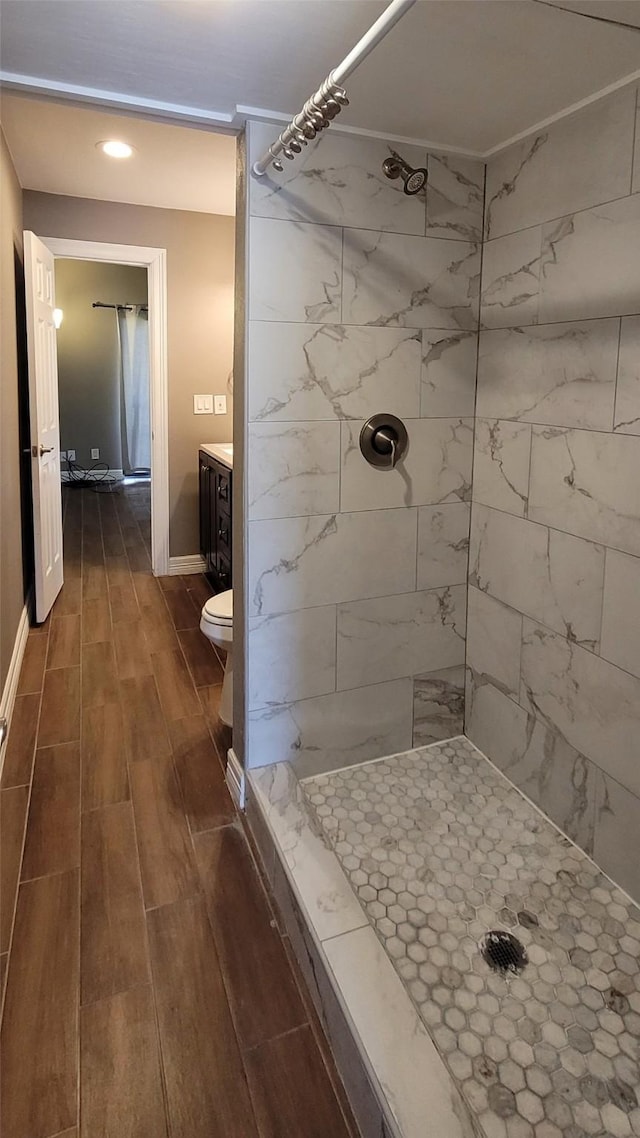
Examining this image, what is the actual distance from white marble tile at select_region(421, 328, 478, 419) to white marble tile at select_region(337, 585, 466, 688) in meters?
0.64

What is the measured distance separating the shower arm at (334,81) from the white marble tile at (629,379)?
2.86ft

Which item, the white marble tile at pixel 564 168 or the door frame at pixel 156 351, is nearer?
the white marble tile at pixel 564 168

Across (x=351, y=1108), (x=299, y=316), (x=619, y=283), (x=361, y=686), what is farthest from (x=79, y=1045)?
(x=619, y=283)

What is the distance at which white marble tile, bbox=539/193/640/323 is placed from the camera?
169cm

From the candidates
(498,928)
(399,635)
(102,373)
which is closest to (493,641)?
(399,635)

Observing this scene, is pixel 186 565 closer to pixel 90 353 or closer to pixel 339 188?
pixel 339 188

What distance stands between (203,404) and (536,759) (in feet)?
10.9

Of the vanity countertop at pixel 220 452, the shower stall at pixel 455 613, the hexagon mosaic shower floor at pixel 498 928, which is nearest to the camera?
the hexagon mosaic shower floor at pixel 498 928

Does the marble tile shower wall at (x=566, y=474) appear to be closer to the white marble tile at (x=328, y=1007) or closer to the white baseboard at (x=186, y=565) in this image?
the white marble tile at (x=328, y=1007)

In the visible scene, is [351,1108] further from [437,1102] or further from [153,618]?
[153,618]

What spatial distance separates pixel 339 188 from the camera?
2.03 metres

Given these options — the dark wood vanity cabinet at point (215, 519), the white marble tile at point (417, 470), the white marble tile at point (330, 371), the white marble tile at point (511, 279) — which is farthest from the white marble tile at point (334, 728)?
the dark wood vanity cabinet at point (215, 519)

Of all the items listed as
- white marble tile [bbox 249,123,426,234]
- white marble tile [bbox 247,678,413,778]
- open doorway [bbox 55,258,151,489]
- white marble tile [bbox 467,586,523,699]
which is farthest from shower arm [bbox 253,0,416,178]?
open doorway [bbox 55,258,151,489]

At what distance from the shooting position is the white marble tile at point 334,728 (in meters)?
2.27
